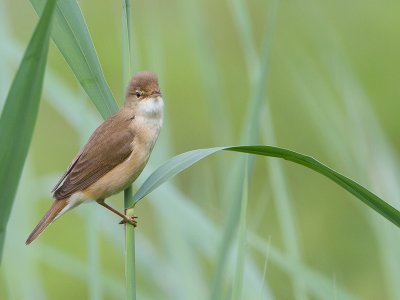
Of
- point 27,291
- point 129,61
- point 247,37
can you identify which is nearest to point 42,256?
point 27,291

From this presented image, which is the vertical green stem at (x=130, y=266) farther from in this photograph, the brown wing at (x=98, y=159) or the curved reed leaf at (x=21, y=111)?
the brown wing at (x=98, y=159)

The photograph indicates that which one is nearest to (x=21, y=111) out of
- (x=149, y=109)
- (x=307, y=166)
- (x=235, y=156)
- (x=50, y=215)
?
(x=307, y=166)

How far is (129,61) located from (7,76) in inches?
38.4

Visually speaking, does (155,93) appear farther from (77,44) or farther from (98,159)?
(77,44)

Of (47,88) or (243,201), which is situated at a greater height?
(47,88)

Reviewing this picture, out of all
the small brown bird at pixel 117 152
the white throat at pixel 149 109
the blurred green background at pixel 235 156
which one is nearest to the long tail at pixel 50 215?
the small brown bird at pixel 117 152

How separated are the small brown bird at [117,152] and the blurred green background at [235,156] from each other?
11cm

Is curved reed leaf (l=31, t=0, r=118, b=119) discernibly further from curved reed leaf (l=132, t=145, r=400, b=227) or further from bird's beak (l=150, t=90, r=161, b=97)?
bird's beak (l=150, t=90, r=161, b=97)

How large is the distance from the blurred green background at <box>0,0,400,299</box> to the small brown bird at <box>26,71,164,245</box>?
11 centimetres

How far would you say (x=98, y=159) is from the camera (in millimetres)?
2775

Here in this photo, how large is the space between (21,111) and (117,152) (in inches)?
45.8

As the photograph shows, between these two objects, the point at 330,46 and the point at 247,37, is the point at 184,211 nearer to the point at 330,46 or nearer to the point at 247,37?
the point at 247,37

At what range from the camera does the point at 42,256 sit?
326 cm

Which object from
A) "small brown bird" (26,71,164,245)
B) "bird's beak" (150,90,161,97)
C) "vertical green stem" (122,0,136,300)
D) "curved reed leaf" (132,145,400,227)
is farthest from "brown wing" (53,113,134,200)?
"curved reed leaf" (132,145,400,227)
